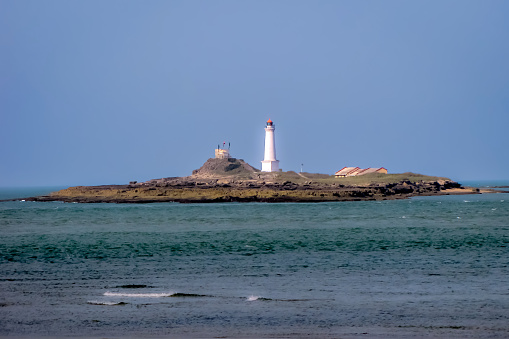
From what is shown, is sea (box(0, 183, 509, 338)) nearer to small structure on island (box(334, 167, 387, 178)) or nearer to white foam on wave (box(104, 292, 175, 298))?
Result: white foam on wave (box(104, 292, 175, 298))

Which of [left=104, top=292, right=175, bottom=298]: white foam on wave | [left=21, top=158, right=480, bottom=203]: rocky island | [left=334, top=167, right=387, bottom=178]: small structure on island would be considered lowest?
[left=104, top=292, right=175, bottom=298]: white foam on wave

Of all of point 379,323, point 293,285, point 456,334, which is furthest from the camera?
point 293,285

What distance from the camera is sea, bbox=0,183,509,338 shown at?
14211 mm

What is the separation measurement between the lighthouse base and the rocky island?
3.43 metres

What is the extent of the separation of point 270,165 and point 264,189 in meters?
31.4

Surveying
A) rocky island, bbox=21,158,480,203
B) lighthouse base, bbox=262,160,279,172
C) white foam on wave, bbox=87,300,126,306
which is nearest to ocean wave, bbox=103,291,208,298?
white foam on wave, bbox=87,300,126,306

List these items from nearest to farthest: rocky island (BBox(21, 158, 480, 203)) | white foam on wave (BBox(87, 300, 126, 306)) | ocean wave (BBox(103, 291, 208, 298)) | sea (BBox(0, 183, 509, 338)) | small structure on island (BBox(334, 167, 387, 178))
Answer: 1. sea (BBox(0, 183, 509, 338))
2. white foam on wave (BBox(87, 300, 126, 306))
3. ocean wave (BBox(103, 291, 208, 298))
4. rocky island (BBox(21, 158, 480, 203))
5. small structure on island (BBox(334, 167, 387, 178))

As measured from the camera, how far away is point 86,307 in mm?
16203

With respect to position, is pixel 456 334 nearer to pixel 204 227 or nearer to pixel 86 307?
pixel 86 307

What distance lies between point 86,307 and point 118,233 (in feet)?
77.0

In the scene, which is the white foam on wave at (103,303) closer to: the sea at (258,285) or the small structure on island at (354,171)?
the sea at (258,285)

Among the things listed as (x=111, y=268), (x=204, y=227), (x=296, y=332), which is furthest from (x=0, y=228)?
(x=296, y=332)

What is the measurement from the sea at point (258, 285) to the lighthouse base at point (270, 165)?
291 feet

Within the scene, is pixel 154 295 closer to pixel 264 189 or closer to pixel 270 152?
pixel 264 189
